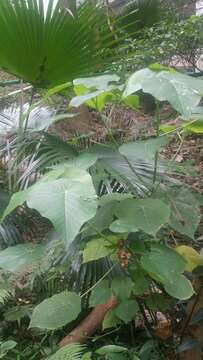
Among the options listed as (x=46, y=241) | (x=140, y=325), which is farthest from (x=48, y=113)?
(x=140, y=325)

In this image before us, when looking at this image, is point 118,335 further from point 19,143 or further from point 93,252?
point 19,143

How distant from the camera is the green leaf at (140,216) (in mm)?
1146

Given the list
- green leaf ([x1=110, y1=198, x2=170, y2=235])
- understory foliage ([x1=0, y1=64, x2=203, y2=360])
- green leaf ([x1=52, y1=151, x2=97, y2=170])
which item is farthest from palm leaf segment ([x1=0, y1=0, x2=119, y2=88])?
green leaf ([x1=110, y1=198, x2=170, y2=235])

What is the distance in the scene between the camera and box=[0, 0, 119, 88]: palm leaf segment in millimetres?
1847

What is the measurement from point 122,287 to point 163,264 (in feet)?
0.55

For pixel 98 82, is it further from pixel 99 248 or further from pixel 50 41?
pixel 50 41

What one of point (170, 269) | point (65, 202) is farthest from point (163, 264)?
point (65, 202)

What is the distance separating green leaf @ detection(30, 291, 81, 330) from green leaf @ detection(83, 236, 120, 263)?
121mm

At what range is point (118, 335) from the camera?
5.93 feet

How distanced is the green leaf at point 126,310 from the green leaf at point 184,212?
0.26m

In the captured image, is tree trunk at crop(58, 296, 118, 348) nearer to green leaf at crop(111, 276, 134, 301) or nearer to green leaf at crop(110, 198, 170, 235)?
green leaf at crop(111, 276, 134, 301)

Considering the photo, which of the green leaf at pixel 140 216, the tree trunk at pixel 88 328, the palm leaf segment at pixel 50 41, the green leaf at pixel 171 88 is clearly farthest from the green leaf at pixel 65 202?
the palm leaf segment at pixel 50 41

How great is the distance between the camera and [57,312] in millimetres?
1276

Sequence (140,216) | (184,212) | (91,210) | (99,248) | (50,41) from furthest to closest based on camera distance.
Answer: (50,41)
(184,212)
(99,248)
(140,216)
(91,210)
